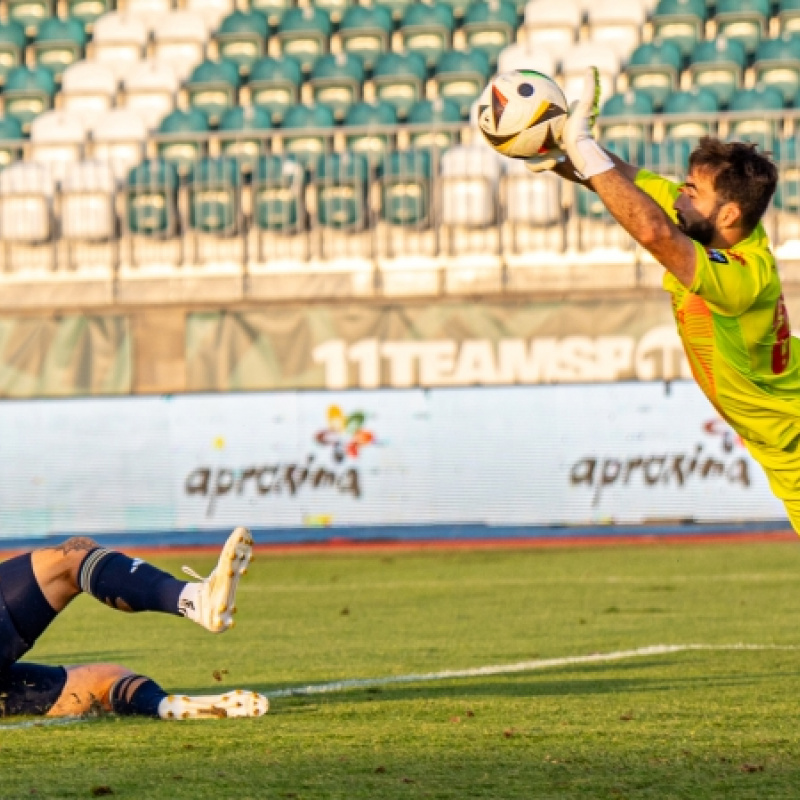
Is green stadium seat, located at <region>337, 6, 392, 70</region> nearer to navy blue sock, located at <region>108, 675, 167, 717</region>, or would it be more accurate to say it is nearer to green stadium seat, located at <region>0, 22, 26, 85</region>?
green stadium seat, located at <region>0, 22, 26, 85</region>

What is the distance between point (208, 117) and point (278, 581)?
8.89 m

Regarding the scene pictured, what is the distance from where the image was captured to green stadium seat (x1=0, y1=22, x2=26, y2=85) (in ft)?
75.0

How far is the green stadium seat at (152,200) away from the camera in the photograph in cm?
1884

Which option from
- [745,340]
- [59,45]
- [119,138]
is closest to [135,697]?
[745,340]

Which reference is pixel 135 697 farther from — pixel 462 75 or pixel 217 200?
pixel 462 75

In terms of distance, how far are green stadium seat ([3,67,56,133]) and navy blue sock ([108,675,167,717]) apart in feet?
53.4

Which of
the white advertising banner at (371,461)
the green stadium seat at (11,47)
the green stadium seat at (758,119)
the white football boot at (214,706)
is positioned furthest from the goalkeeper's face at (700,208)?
the green stadium seat at (11,47)

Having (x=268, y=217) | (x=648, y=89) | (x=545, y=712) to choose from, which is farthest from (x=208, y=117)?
(x=545, y=712)

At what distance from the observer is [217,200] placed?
18828 millimetres

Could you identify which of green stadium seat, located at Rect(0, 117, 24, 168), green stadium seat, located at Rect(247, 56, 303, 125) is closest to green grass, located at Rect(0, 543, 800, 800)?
green stadium seat, located at Rect(0, 117, 24, 168)

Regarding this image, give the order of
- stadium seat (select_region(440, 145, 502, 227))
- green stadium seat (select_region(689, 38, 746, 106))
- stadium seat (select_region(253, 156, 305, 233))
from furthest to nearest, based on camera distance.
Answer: green stadium seat (select_region(689, 38, 746, 106)), stadium seat (select_region(253, 156, 305, 233)), stadium seat (select_region(440, 145, 502, 227))

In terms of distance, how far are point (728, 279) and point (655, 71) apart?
15.5 meters

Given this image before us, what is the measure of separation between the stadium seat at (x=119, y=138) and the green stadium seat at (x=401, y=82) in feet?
9.47

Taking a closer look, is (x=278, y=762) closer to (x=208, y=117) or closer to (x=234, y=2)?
(x=208, y=117)
